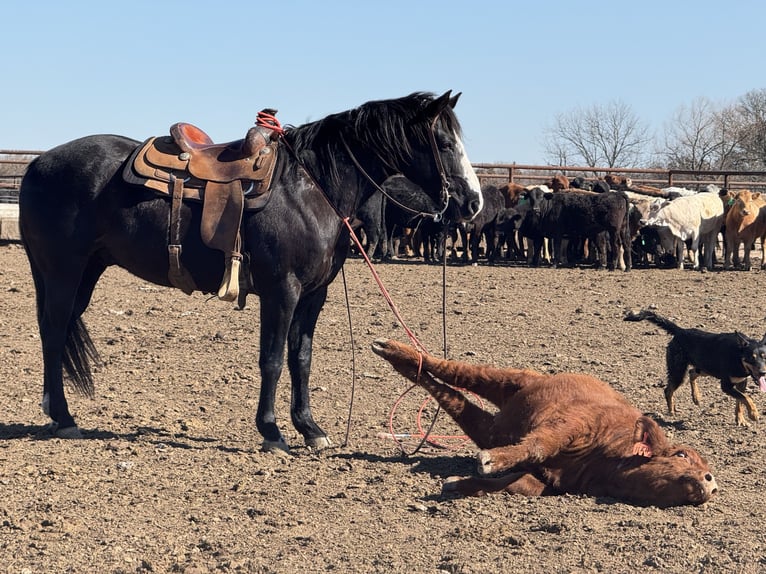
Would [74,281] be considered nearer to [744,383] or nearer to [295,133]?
[295,133]

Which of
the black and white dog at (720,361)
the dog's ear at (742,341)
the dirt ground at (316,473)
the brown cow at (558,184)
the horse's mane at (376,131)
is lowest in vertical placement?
the dirt ground at (316,473)

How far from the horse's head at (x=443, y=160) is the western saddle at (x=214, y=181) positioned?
0.95 meters

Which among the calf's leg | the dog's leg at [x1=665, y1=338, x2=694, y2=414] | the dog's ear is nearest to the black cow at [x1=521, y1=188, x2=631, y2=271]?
the dog's leg at [x1=665, y1=338, x2=694, y2=414]

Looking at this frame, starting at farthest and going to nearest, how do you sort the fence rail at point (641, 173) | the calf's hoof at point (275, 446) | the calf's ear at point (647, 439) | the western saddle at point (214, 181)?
1. the fence rail at point (641, 173)
2. the calf's hoof at point (275, 446)
3. the western saddle at point (214, 181)
4. the calf's ear at point (647, 439)

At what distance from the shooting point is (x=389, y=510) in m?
5.07

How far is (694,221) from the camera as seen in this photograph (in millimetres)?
22031

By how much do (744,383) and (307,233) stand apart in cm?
364

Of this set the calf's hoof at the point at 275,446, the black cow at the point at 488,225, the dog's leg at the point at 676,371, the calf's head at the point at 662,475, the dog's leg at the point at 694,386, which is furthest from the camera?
the black cow at the point at 488,225

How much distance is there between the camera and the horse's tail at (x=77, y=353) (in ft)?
21.9

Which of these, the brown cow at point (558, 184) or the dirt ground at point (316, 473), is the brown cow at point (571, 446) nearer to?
the dirt ground at point (316, 473)

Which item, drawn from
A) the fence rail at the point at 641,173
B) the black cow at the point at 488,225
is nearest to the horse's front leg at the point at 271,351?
the black cow at the point at 488,225

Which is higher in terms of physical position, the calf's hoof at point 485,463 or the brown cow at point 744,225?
the brown cow at point 744,225

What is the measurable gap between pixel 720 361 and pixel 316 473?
350cm

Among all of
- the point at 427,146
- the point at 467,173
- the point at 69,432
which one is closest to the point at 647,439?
the point at 467,173
